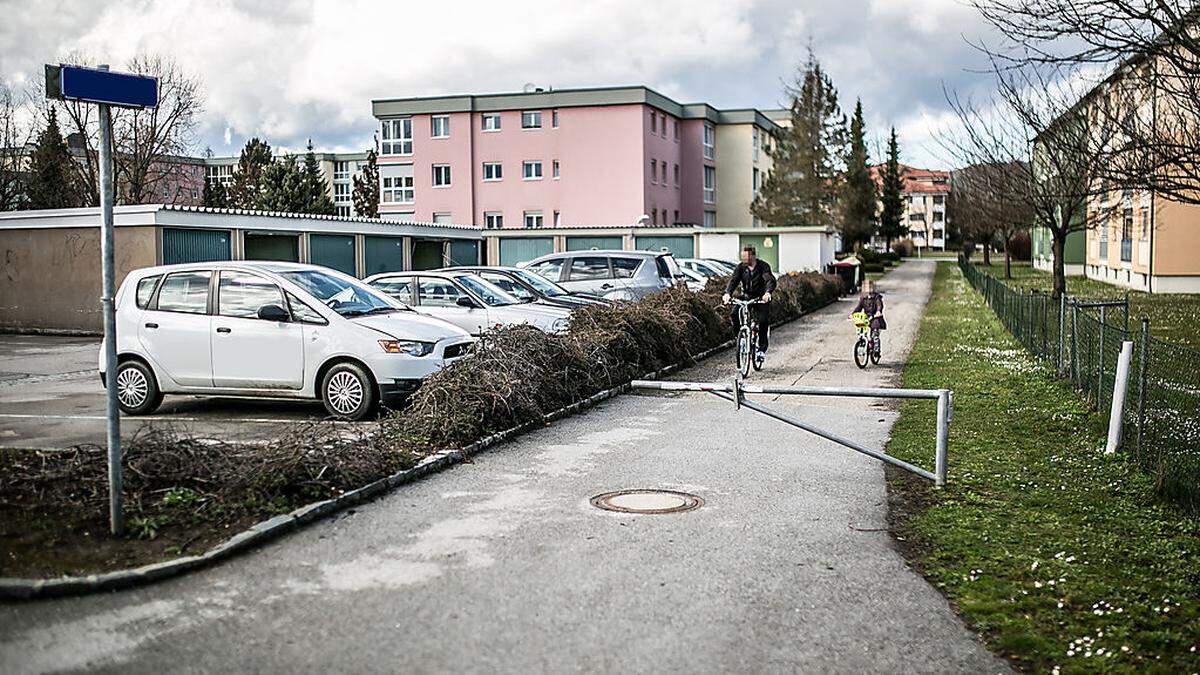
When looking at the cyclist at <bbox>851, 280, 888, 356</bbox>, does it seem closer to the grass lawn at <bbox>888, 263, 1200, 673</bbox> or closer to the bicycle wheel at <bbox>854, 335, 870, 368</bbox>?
the bicycle wheel at <bbox>854, 335, 870, 368</bbox>

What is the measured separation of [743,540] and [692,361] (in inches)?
445

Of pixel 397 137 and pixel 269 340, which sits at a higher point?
pixel 397 137

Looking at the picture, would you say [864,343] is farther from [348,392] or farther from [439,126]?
[439,126]

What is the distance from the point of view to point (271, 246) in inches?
1124

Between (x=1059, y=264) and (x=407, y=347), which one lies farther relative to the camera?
(x=1059, y=264)

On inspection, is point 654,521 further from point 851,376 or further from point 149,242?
point 149,242

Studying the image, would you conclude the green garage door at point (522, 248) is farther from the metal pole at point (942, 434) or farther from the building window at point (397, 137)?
the metal pole at point (942, 434)

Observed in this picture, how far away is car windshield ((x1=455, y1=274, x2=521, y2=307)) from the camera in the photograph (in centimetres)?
1714

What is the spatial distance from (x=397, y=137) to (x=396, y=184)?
10.0 feet

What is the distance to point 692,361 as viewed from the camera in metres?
18.2

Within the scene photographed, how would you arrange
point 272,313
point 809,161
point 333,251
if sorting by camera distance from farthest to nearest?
point 809,161
point 333,251
point 272,313

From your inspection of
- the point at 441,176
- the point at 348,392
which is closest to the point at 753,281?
the point at 348,392

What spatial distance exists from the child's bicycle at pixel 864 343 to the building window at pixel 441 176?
48317 millimetres

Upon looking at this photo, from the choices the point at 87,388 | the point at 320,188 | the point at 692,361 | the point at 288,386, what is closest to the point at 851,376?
the point at 692,361
